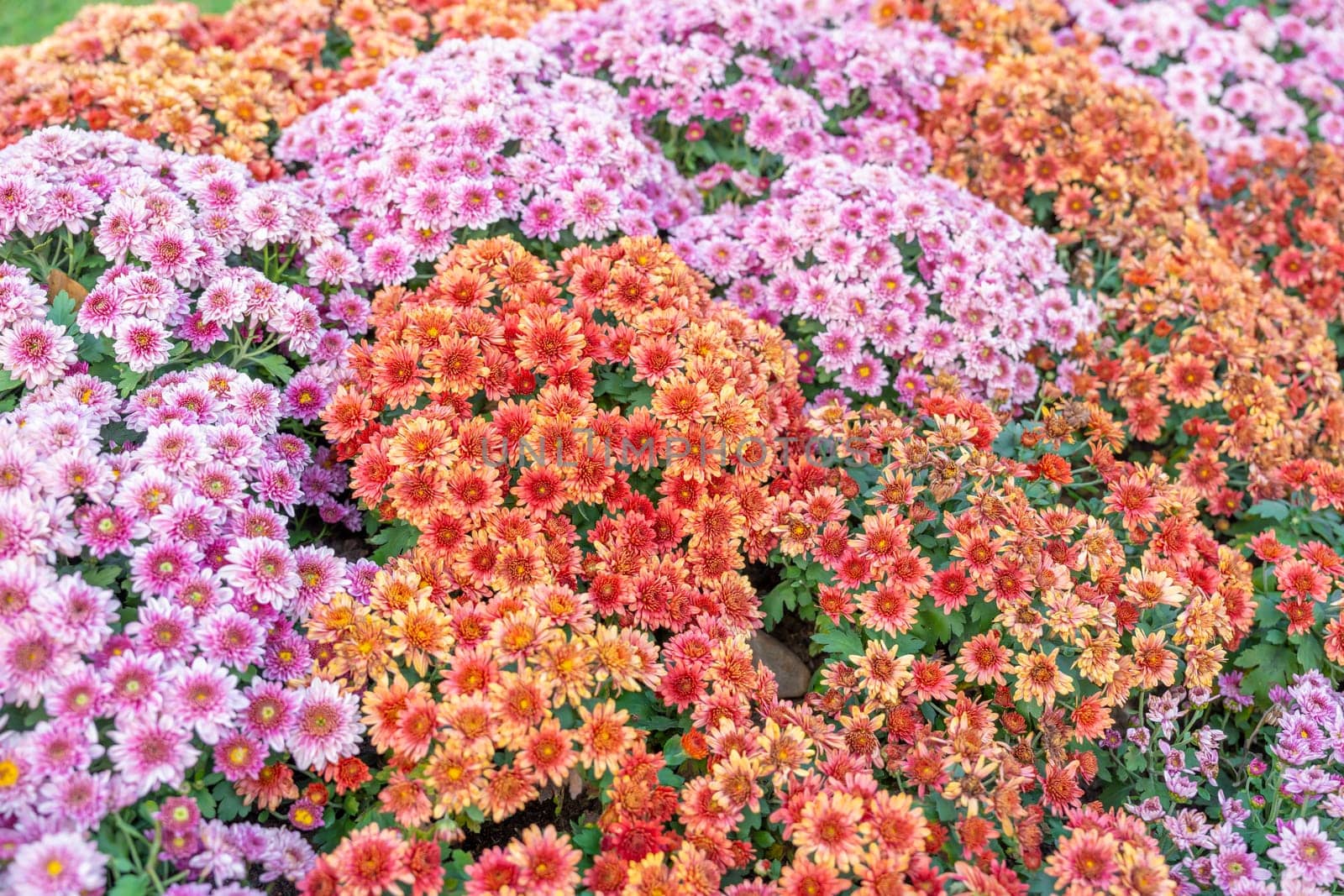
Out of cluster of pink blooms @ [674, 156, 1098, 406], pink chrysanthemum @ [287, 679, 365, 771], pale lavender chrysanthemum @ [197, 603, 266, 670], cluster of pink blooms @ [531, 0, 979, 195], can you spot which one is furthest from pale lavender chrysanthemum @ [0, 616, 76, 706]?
cluster of pink blooms @ [531, 0, 979, 195]

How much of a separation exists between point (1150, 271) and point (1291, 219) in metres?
1.62

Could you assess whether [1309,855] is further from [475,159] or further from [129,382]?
[129,382]

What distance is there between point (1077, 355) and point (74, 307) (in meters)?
4.14

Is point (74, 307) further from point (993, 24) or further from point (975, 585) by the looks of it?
point (993, 24)

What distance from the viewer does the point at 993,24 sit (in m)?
5.86

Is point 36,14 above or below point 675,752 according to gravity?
above

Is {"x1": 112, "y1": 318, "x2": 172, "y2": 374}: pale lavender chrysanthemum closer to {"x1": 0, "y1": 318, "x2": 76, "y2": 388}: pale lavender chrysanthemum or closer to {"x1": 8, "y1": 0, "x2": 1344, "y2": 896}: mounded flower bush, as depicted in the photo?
{"x1": 8, "y1": 0, "x2": 1344, "y2": 896}: mounded flower bush

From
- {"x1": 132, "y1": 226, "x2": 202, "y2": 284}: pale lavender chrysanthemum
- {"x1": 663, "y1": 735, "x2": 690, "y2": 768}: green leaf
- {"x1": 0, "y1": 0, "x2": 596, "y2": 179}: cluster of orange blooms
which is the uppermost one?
{"x1": 0, "y1": 0, "x2": 596, "y2": 179}: cluster of orange blooms

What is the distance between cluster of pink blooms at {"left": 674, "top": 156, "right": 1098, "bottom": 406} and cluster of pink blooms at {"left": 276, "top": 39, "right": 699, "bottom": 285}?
0.49 m

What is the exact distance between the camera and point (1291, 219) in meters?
5.52

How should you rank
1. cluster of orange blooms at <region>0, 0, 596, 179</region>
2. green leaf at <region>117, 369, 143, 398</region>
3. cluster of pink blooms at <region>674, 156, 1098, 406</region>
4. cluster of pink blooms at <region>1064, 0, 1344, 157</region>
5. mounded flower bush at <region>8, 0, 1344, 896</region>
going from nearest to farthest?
mounded flower bush at <region>8, 0, 1344, 896</region>
green leaf at <region>117, 369, 143, 398</region>
cluster of pink blooms at <region>674, 156, 1098, 406</region>
cluster of orange blooms at <region>0, 0, 596, 179</region>
cluster of pink blooms at <region>1064, 0, 1344, 157</region>

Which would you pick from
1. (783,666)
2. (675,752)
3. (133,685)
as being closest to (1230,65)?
(783,666)

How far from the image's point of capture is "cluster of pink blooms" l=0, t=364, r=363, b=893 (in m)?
2.29

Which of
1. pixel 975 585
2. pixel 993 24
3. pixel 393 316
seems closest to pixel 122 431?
pixel 393 316
